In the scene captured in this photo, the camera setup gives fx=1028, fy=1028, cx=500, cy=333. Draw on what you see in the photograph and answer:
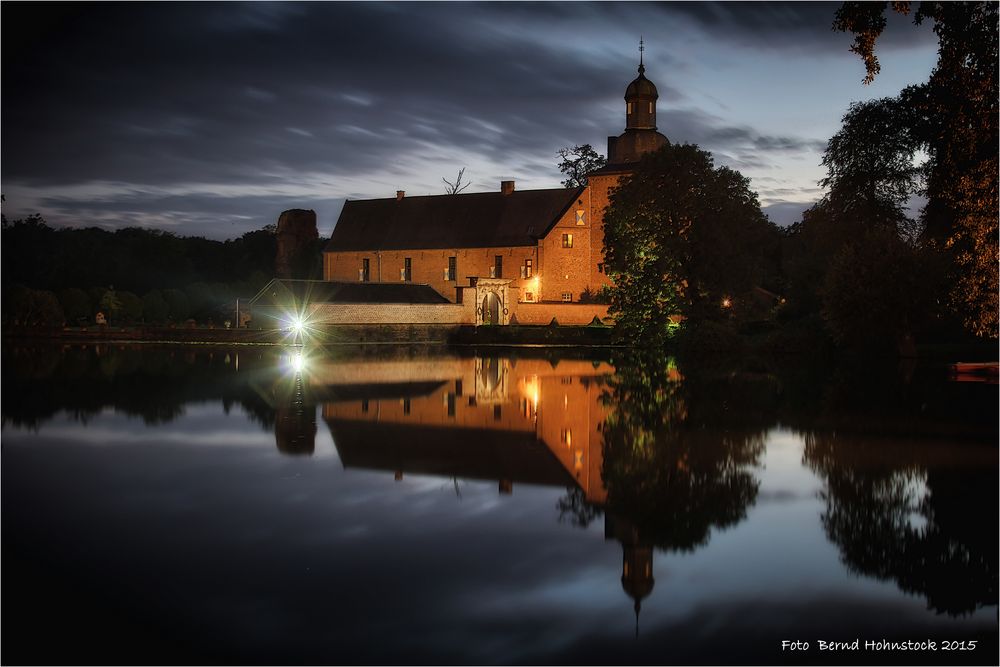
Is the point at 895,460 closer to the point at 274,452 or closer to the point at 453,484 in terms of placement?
the point at 453,484

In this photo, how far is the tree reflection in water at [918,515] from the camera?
6660mm

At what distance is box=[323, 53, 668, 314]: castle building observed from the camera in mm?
54562

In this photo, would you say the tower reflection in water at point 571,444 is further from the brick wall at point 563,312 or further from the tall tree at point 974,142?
the brick wall at point 563,312

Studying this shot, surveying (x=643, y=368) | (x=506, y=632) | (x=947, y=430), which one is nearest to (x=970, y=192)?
(x=947, y=430)

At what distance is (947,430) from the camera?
14.6m

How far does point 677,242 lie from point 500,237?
61.2 ft

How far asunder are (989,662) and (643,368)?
977 inches

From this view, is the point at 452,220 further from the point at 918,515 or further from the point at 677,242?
the point at 918,515

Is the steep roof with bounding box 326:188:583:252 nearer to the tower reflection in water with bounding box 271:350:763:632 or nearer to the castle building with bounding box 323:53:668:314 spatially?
the castle building with bounding box 323:53:668:314

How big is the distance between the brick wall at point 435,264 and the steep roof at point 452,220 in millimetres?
356

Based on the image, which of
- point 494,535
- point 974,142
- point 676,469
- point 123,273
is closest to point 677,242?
point 974,142

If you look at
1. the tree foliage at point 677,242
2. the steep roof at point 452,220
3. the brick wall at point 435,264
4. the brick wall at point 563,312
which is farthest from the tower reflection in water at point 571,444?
the steep roof at point 452,220

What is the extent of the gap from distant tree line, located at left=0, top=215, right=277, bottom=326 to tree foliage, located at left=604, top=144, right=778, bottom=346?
21233 millimetres

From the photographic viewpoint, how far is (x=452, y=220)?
2429 inches
